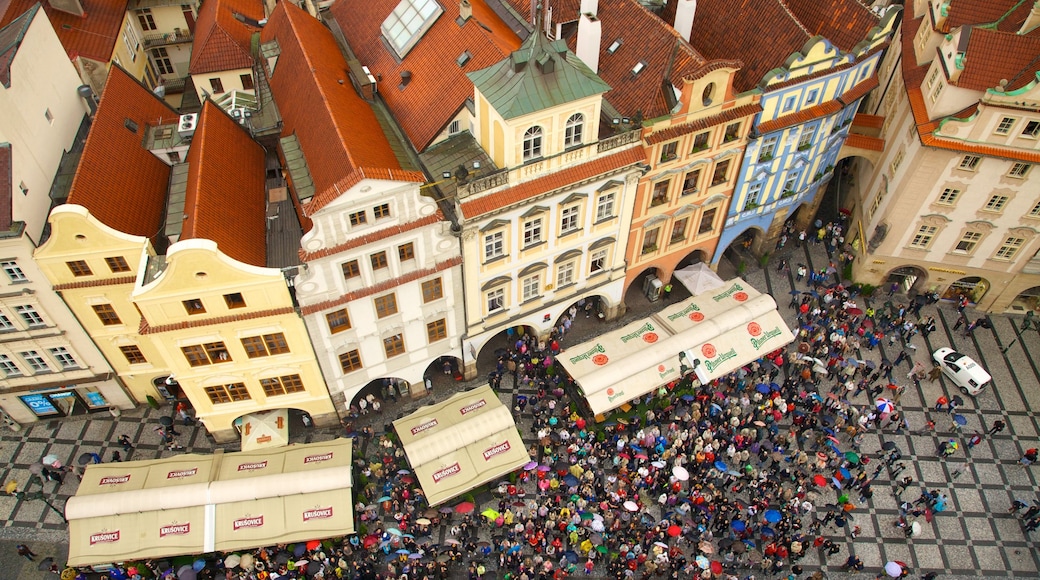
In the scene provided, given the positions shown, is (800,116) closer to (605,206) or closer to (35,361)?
(605,206)

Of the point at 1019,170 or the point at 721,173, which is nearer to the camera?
the point at 1019,170

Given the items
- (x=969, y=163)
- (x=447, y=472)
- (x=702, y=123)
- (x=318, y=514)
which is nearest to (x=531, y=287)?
(x=447, y=472)

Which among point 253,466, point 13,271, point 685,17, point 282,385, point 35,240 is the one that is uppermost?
point 685,17

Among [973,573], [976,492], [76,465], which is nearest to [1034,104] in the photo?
[976,492]

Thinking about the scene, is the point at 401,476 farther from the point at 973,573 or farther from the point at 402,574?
the point at 973,573

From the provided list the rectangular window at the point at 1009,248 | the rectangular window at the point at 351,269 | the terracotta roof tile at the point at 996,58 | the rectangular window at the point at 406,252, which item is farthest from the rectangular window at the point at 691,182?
the rectangular window at the point at 1009,248

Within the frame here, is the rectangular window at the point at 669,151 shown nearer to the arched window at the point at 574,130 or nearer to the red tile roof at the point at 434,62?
the arched window at the point at 574,130
